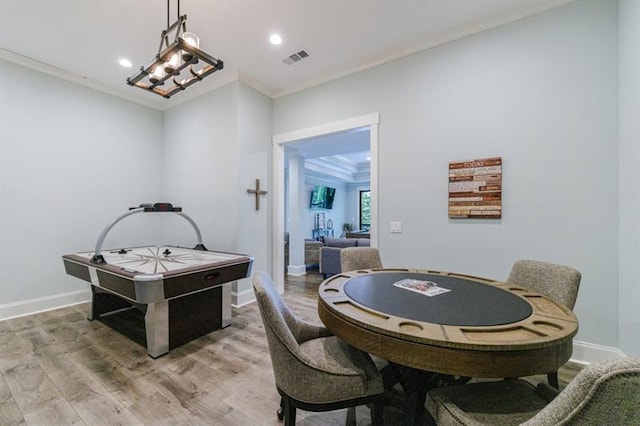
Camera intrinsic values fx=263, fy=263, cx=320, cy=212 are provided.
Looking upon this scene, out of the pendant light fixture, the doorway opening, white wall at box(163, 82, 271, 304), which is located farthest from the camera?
white wall at box(163, 82, 271, 304)

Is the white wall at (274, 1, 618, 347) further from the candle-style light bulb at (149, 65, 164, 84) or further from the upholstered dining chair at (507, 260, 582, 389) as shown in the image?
the candle-style light bulb at (149, 65, 164, 84)

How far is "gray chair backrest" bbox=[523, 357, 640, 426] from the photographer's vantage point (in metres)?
0.63

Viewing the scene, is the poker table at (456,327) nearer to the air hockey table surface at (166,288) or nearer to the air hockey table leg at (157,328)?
the air hockey table surface at (166,288)

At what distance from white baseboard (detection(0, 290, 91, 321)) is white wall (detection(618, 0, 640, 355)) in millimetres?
6056

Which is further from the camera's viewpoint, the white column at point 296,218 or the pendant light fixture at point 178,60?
the white column at point 296,218

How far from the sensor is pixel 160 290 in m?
2.12

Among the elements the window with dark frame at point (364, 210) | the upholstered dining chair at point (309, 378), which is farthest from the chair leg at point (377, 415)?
the window with dark frame at point (364, 210)

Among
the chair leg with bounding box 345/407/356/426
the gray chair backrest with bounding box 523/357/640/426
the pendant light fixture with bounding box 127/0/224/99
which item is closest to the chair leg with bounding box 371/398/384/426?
the chair leg with bounding box 345/407/356/426

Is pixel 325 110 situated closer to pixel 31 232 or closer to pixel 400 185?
pixel 400 185

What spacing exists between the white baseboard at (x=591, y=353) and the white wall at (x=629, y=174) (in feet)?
0.38

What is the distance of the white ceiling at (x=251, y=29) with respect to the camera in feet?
8.07

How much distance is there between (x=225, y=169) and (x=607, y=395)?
12.8 ft

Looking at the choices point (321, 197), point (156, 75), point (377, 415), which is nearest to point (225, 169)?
point (156, 75)

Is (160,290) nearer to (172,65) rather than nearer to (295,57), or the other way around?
(172,65)
